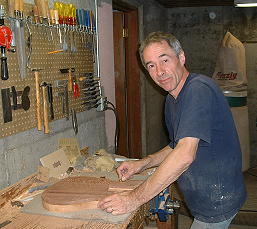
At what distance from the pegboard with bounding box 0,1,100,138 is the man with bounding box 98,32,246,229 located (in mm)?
635

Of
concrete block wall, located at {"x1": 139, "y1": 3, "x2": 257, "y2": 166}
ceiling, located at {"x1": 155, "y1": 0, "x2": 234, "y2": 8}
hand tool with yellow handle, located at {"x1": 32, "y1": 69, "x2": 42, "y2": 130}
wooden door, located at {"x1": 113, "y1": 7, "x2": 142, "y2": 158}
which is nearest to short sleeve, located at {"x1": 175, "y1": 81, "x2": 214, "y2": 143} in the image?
hand tool with yellow handle, located at {"x1": 32, "y1": 69, "x2": 42, "y2": 130}

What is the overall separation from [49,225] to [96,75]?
1.52 metres

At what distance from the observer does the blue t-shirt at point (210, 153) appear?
149 cm

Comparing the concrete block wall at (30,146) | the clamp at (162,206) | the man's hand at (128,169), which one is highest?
the concrete block wall at (30,146)

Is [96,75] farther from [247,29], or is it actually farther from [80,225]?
[247,29]

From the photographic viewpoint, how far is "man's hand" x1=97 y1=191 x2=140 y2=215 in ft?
5.03

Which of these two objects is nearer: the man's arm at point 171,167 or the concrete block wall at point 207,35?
the man's arm at point 171,167

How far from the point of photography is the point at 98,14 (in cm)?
286

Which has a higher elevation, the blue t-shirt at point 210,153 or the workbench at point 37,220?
the blue t-shirt at point 210,153

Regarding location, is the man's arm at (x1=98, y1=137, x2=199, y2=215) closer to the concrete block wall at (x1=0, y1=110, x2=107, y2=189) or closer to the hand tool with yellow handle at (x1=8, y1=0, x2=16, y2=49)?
the concrete block wall at (x1=0, y1=110, x2=107, y2=189)

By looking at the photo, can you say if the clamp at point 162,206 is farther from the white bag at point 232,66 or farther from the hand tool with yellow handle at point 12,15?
the white bag at point 232,66

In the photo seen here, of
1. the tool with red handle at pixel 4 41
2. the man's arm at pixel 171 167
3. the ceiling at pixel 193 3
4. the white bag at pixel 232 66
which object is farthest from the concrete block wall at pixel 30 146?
the ceiling at pixel 193 3

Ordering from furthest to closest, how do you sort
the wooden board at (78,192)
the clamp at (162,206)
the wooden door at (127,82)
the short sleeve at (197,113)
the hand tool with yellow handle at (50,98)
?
the wooden door at (127,82), the hand tool with yellow handle at (50,98), the clamp at (162,206), the wooden board at (78,192), the short sleeve at (197,113)

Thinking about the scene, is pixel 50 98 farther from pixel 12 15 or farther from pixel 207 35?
pixel 207 35
